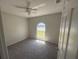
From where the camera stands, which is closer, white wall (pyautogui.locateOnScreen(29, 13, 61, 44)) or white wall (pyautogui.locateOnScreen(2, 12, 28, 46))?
white wall (pyautogui.locateOnScreen(2, 12, 28, 46))

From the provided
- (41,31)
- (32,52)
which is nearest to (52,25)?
(41,31)

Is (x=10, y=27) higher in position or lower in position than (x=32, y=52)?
higher

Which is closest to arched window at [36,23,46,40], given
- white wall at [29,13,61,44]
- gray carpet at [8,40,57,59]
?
white wall at [29,13,61,44]

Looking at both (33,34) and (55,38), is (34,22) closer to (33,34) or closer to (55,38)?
(33,34)

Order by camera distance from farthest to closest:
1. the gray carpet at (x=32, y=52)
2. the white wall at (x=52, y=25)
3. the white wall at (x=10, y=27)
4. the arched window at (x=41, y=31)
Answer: the arched window at (x=41, y=31) → the white wall at (x=52, y=25) → the white wall at (x=10, y=27) → the gray carpet at (x=32, y=52)

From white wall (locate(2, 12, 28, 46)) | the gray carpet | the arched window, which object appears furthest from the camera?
the arched window

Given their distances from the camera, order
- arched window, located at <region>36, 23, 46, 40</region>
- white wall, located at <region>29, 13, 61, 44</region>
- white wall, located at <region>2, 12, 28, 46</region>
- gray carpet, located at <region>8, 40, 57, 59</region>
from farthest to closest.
→ 1. arched window, located at <region>36, 23, 46, 40</region>
2. white wall, located at <region>29, 13, 61, 44</region>
3. white wall, located at <region>2, 12, 28, 46</region>
4. gray carpet, located at <region>8, 40, 57, 59</region>

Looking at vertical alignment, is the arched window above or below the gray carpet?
above

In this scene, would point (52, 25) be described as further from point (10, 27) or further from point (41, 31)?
point (10, 27)

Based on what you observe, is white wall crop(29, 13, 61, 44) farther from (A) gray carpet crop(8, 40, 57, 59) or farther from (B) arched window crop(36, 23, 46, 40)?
(A) gray carpet crop(8, 40, 57, 59)

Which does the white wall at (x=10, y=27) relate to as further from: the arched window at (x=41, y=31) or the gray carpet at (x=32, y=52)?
the arched window at (x=41, y=31)

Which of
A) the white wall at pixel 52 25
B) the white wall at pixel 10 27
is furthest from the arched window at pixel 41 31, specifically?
the white wall at pixel 10 27

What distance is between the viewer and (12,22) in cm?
501

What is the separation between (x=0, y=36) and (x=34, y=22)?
19.7 ft
